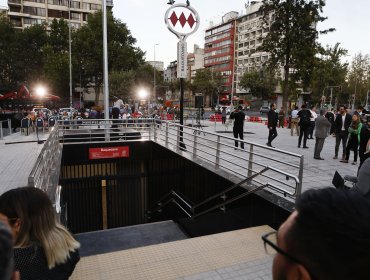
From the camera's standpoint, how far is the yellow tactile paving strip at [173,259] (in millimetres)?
4184

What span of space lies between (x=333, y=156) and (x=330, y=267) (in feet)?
39.1

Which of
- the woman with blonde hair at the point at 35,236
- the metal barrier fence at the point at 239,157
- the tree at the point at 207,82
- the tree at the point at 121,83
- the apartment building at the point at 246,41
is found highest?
the apartment building at the point at 246,41

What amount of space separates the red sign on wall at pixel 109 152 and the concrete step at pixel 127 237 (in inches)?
178

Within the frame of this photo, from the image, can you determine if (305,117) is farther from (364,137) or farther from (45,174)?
(45,174)

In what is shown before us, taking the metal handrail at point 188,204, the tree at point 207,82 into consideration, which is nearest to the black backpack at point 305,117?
the metal handrail at point 188,204

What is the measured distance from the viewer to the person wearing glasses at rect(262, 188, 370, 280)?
948mm

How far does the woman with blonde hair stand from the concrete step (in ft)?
20.4

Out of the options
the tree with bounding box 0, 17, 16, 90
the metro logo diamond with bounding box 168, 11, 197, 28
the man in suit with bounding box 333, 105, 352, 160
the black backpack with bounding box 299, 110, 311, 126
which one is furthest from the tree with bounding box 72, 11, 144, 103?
the man in suit with bounding box 333, 105, 352, 160

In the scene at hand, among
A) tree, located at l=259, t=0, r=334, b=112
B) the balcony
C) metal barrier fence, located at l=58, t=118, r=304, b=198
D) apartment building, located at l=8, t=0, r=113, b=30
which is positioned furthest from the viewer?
apartment building, located at l=8, t=0, r=113, b=30

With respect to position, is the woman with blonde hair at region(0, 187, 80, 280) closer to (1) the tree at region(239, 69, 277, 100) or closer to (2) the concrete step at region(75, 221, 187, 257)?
(2) the concrete step at region(75, 221, 187, 257)

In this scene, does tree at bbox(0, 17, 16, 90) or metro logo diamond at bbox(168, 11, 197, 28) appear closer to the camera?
metro logo diamond at bbox(168, 11, 197, 28)

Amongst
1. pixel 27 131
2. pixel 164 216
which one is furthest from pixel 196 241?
pixel 27 131

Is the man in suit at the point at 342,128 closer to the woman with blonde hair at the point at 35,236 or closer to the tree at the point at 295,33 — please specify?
the woman with blonde hair at the point at 35,236

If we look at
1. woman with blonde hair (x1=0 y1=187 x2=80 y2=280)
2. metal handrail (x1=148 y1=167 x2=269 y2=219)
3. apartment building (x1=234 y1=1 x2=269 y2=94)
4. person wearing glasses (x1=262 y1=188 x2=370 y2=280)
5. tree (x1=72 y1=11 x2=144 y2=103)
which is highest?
apartment building (x1=234 y1=1 x2=269 y2=94)
